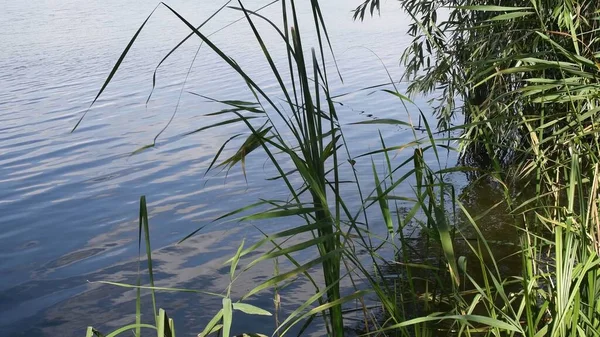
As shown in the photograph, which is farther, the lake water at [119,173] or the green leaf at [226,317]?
the lake water at [119,173]

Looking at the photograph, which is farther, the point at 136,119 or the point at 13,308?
the point at 136,119

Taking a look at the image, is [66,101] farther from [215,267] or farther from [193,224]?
[215,267]

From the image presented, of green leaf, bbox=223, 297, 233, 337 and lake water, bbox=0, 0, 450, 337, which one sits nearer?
green leaf, bbox=223, 297, 233, 337

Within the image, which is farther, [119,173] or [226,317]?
[119,173]

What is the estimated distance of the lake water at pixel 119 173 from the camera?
4.19 meters

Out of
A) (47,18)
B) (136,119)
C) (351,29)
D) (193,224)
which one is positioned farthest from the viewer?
(47,18)

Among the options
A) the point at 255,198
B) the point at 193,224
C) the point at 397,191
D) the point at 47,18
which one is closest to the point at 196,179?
the point at 255,198

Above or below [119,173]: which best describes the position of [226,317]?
above

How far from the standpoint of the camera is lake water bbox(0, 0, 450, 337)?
4.19 meters

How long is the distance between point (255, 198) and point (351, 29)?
9.36 meters

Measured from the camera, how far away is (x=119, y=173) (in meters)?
6.69

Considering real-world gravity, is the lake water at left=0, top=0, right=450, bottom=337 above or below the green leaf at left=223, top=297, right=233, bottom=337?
below

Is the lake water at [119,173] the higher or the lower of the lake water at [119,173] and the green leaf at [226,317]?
the lower

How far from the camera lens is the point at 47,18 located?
1855 centimetres
